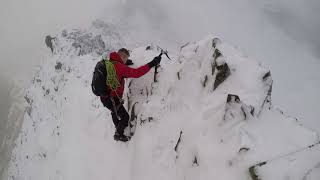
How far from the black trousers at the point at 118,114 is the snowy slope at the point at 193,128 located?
0.43 m

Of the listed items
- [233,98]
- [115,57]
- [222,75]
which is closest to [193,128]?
[233,98]

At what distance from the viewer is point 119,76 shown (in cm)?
894

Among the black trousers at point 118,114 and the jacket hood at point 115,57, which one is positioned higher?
the jacket hood at point 115,57

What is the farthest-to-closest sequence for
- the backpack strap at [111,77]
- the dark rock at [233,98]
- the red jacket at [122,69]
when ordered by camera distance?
1. the red jacket at [122,69]
2. the backpack strap at [111,77]
3. the dark rock at [233,98]

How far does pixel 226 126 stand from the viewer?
773cm

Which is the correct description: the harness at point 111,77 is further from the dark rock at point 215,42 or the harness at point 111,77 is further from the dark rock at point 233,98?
the dark rock at point 233,98

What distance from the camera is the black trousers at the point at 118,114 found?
9.49m

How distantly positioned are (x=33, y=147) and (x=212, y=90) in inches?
594

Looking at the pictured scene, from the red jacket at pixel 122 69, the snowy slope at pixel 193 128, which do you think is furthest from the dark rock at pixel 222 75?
the red jacket at pixel 122 69

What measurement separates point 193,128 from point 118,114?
7.07 ft

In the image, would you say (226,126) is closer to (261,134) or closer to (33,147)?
(261,134)

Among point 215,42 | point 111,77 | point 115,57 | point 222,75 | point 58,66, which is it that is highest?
point 58,66

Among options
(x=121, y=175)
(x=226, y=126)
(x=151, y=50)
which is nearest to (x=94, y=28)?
(x=151, y=50)

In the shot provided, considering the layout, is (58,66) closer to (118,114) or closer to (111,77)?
(118,114)
